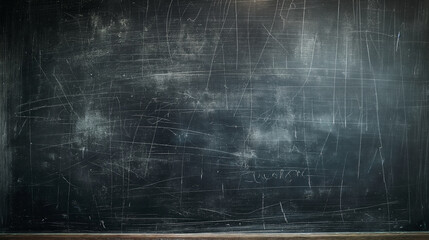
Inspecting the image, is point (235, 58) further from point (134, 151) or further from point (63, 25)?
point (63, 25)

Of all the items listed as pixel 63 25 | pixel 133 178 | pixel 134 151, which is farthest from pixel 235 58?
pixel 63 25

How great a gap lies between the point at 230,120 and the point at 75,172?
1201 millimetres

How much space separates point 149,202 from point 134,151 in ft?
1.27

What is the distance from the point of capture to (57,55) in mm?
2352

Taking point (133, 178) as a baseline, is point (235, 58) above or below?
above

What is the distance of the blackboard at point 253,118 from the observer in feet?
7.55

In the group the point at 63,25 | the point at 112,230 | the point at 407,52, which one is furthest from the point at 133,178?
the point at 407,52

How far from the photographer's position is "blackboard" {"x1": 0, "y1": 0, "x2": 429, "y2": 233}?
2303 millimetres

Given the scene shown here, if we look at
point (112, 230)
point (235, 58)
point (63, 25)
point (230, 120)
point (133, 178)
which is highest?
point (63, 25)

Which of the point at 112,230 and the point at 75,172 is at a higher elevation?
the point at 75,172

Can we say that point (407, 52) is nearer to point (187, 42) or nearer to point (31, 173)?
point (187, 42)

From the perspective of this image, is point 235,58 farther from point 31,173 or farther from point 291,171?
point 31,173

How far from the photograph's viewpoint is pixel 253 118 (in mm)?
2301

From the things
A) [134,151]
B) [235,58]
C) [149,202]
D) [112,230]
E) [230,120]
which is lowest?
[112,230]
